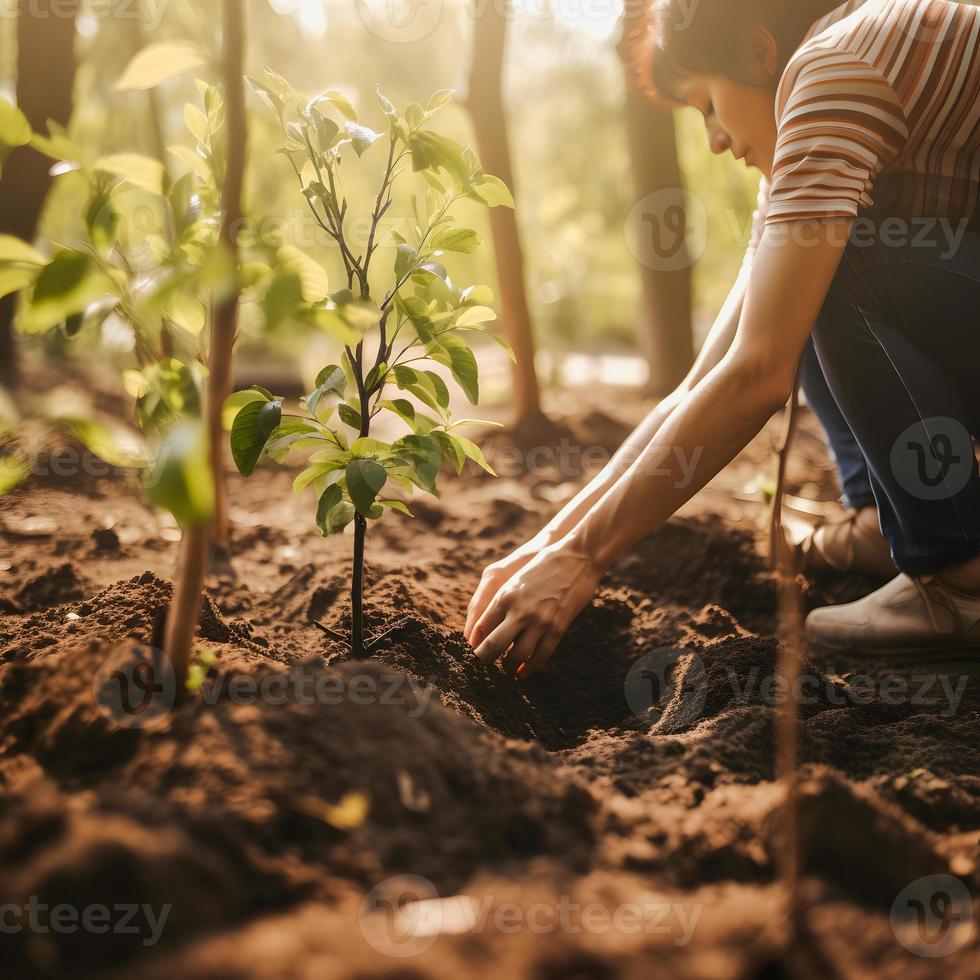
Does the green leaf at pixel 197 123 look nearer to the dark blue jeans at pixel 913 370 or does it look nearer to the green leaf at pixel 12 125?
the green leaf at pixel 12 125

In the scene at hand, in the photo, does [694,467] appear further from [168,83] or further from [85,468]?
[168,83]

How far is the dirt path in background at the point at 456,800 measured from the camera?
0.70 m

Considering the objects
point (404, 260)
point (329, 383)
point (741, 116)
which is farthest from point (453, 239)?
point (741, 116)

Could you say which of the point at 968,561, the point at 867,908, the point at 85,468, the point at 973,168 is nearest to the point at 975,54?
the point at 973,168

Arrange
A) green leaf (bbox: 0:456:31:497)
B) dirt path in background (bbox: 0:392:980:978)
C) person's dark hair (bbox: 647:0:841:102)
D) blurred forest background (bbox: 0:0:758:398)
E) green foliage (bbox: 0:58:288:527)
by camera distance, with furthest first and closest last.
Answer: blurred forest background (bbox: 0:0:758:398) < person's dark hair (bbox: 647:0:841:102) < green leaf (bbox: 0:456:31:497) < green foliage (bbox: 0:58:288:527) < dirt path in background (bbox: 0:392:980:978)

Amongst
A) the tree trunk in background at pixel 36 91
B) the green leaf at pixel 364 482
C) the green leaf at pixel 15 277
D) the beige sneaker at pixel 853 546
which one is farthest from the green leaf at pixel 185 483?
the tree trunk in background at pixel 36 91

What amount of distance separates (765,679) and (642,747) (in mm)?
416

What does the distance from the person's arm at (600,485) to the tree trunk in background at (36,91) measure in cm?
208

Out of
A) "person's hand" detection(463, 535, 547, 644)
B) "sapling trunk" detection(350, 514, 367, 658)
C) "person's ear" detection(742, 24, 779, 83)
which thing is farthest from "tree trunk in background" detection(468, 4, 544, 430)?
"sapling trunk" detection(350, 514, 367, 658)

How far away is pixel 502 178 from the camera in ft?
11.2

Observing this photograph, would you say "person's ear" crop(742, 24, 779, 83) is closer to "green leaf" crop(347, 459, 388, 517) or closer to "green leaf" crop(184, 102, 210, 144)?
"green leaf" crop(184, 102, 210, 144)

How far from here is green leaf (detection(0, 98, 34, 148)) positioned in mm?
963

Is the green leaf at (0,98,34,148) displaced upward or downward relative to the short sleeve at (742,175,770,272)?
downward

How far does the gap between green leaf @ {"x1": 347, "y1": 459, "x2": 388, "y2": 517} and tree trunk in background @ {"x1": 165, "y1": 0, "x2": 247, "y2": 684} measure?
246 mm
